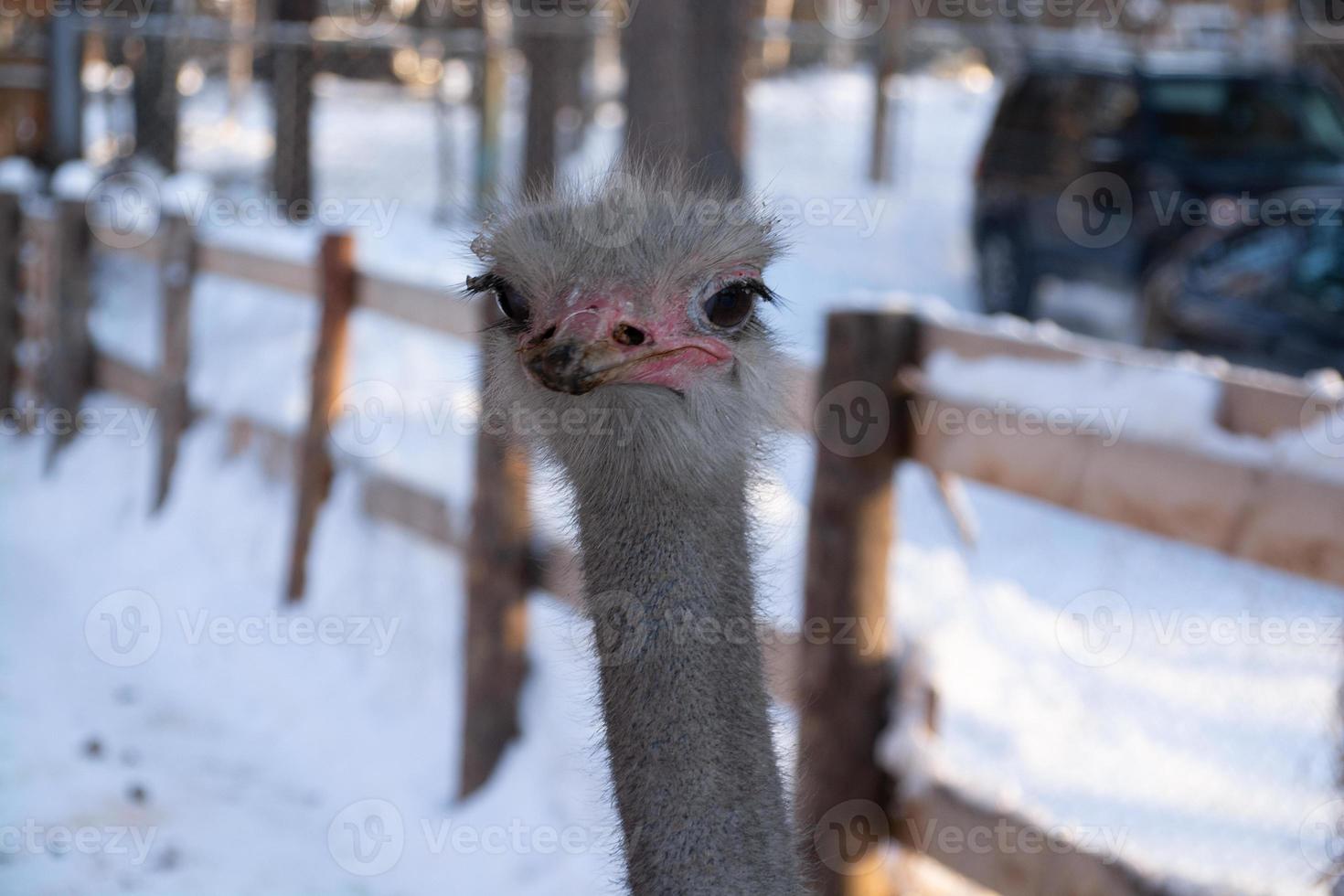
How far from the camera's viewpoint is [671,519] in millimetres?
1680

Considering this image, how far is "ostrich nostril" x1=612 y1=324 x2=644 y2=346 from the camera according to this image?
4.97ft

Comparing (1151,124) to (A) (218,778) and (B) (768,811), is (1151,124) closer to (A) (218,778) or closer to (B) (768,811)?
(A) (218,778)

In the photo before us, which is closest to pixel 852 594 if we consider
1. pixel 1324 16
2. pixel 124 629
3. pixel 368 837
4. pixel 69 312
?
pixel 368 837

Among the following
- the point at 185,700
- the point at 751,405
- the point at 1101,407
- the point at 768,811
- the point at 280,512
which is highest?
the point at 751,405

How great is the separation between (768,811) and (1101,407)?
1365 mm

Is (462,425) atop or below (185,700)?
atop

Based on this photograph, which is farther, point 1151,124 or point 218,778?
point 1151,124

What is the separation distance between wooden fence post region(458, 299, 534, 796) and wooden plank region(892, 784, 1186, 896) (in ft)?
4.31

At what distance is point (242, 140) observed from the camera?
51.6 ft

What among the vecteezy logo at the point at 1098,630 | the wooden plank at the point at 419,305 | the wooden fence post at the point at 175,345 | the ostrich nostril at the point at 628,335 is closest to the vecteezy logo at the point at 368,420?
the wooden plank at the point at 419,305

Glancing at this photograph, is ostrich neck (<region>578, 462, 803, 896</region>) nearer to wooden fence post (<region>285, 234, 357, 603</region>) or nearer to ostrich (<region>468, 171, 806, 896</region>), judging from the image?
ostrich (<region>468, 171, 806, 896</region>)

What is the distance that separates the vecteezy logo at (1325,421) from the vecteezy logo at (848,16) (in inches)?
585

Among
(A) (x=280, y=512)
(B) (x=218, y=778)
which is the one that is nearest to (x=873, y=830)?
(B) (x=218, y=778)

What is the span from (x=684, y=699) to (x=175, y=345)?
5181 millimetres
